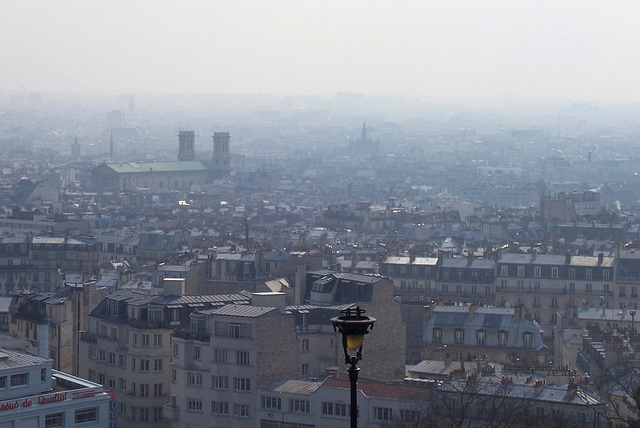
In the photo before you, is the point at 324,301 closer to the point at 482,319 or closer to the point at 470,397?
the point at 482,319

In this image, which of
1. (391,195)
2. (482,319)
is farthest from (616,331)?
(391,195)

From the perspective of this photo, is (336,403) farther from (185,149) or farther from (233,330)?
(185,149)

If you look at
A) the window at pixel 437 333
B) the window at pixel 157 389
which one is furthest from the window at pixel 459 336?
the window at pixel 157 389

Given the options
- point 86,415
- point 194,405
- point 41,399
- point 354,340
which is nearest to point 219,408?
point 194,405

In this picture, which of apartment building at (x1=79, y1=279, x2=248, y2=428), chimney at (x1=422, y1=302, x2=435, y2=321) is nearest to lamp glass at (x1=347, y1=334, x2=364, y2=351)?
apartment building at (x1=79, y1=279, x2=248, y2=428)

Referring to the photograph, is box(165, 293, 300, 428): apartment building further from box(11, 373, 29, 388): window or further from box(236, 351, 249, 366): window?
box(11, 373, 29, 388): window

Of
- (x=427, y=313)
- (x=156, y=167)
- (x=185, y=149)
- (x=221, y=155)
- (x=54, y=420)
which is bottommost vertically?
(x=54, y=420)
